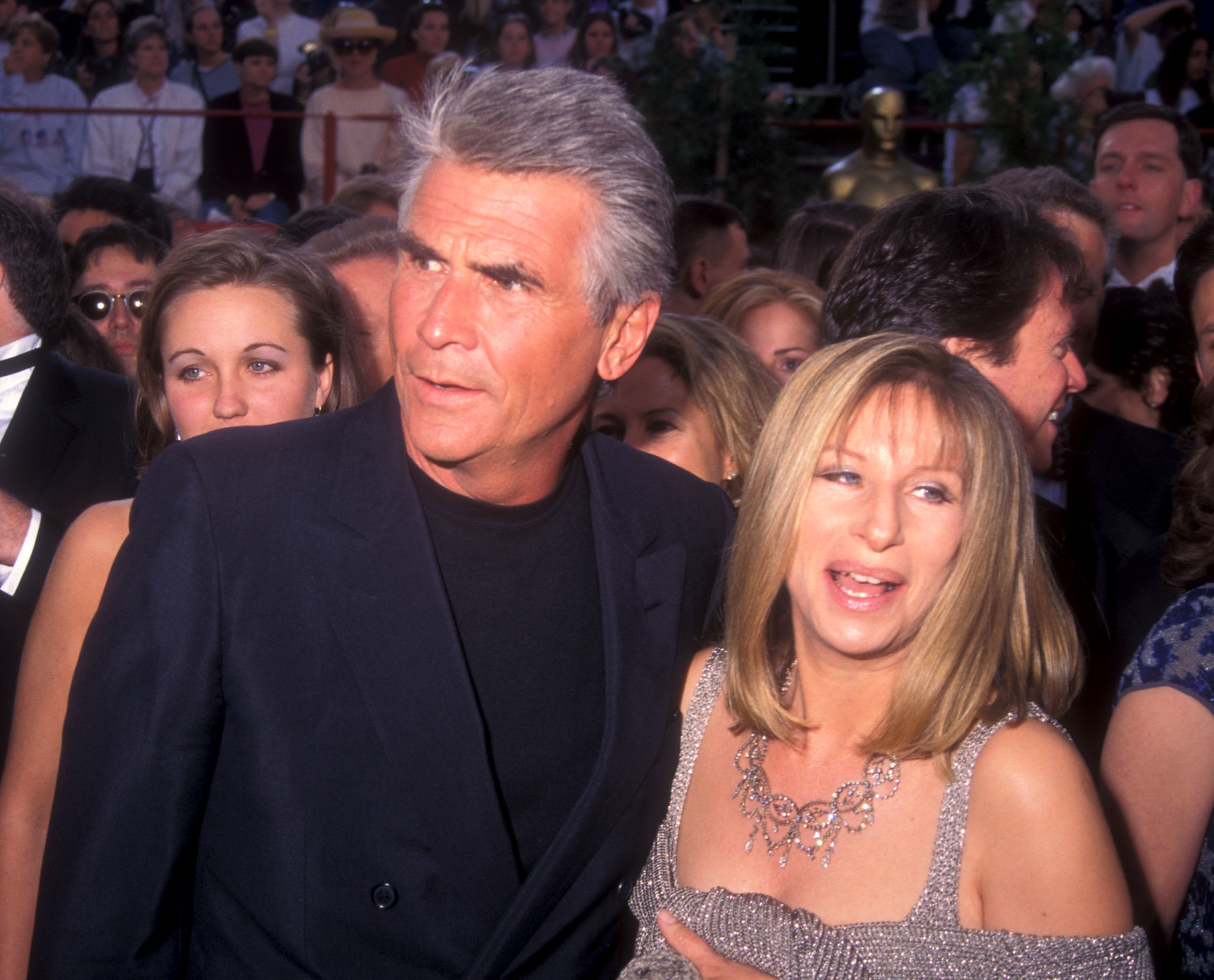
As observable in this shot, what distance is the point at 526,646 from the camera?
1.96 metres

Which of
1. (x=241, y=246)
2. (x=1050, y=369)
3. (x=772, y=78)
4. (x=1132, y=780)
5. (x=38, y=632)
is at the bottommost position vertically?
(x=1132, y=780)

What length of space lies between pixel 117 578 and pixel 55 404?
4.79ft

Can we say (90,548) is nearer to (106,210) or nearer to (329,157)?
(106,210)

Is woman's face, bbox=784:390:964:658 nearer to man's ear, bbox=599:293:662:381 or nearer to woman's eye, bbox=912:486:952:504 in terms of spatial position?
woman's eye, bbox=912:486:952:504

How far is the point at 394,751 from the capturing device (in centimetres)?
176

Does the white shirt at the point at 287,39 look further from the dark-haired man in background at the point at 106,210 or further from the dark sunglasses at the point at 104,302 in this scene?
the dark sunglasses at the point at 104,302

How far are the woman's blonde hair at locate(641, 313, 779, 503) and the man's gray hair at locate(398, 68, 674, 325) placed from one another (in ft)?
3.96

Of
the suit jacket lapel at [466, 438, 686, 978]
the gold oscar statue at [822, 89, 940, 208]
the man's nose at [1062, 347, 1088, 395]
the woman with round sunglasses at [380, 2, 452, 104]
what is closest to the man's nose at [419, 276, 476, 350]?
the suit jacket lapel at [466, 438, 686, 978]

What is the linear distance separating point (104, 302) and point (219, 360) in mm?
2472

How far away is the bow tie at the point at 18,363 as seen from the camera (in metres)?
3.04

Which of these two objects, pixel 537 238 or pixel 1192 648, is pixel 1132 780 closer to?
pixel 1192 648

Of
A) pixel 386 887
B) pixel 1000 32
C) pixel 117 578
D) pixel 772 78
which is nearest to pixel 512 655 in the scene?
pixel 386 887

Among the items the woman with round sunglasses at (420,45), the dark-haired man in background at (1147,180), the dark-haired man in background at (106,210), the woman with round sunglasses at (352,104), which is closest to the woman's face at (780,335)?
the dark-haired man in background at (1147,180)

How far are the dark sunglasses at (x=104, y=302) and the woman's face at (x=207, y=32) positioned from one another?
5342 millimetres
